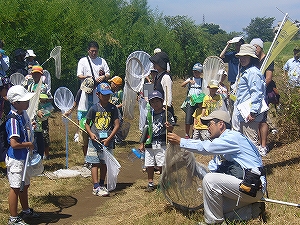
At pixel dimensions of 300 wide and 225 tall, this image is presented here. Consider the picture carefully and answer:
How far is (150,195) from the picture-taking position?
22.6ft

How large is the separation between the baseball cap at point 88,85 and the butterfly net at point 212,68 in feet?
7.49

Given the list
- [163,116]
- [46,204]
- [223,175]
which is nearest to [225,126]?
[223,175]

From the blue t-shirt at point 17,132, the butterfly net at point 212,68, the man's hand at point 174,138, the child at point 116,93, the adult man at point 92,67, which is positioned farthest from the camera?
the child at point 116,93

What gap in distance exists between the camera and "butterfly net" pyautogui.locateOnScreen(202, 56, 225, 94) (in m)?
9.08

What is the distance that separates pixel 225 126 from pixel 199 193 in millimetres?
1001

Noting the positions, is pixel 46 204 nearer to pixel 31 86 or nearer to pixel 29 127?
pixel 29 127

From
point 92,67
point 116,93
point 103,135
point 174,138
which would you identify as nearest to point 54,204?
point 103,135

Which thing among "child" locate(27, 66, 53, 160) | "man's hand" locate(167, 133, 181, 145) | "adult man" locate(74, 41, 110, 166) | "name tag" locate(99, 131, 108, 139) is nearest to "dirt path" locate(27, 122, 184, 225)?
"name tag" locate(99, 131, 108, 139)

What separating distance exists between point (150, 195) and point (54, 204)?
141 centimetres

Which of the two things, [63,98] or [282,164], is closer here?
[282,164]

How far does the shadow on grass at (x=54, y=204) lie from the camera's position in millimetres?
6067

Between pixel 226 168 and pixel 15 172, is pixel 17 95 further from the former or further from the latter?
pixel 226 168

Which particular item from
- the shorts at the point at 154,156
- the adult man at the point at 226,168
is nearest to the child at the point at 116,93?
the shorts at the point at 154,156

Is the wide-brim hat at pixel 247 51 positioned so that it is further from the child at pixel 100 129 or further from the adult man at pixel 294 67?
the adult man at pixel 294 67
